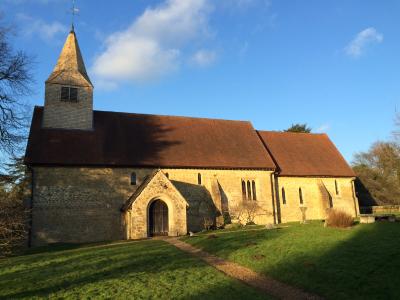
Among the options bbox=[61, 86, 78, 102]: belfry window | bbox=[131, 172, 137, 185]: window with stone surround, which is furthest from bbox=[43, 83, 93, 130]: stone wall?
bbox=[131, 172, 137, 185]: window with stone surround

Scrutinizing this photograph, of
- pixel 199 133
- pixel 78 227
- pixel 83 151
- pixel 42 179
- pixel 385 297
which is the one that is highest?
pixel 199 133

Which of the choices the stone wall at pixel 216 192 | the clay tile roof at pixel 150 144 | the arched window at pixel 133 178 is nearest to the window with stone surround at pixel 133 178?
the arched window at pixel 133 178

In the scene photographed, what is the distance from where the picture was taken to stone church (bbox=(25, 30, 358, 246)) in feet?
77.5

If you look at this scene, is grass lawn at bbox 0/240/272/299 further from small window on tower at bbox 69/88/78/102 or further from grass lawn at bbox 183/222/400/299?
small window on tower at bbox 69/88/78/102

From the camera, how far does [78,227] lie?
77.2 feet

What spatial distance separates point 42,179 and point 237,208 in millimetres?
14693

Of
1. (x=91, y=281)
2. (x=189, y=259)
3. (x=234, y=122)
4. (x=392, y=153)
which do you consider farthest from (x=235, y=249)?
(x=392, y=153)

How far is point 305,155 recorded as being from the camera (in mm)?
34031

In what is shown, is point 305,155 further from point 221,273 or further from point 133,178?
point 221,273

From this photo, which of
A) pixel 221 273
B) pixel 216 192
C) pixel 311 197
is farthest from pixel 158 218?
pixel 311 197

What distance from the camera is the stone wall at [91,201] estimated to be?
23062mm

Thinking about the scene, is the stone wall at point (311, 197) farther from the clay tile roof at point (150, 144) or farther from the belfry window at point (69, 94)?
the belfry window at point (69, 94)

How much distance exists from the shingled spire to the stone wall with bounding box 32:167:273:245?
7845 mm

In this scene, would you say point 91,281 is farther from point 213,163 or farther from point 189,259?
point 213,163
